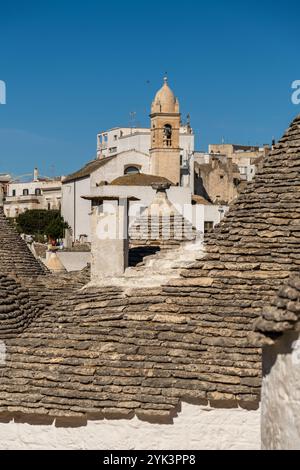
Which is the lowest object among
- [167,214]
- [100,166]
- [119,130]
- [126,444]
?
[126,444]

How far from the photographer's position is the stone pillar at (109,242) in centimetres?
1182

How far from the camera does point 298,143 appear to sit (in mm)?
10617

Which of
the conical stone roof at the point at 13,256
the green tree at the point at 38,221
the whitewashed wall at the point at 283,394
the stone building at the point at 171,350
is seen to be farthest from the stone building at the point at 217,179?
the whitewashed wall at the point at 283,394

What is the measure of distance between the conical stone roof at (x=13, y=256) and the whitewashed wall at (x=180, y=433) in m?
5.68

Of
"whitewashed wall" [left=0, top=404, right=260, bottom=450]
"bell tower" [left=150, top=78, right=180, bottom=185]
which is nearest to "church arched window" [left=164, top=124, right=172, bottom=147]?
"bell tower" [left=150, top=78, right=180, bottom=185]

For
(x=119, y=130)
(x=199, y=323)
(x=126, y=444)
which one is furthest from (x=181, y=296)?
(x=119, y=130)

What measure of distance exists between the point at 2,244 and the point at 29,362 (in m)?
5.64

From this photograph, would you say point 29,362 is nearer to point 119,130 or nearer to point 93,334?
point 93,334

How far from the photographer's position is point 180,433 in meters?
8.96

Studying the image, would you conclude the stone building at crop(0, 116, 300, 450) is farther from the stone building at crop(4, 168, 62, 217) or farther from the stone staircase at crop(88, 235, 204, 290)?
the stone building at crop(4, 168, 62, 217)

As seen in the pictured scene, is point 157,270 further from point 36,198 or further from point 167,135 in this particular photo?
point 36,198

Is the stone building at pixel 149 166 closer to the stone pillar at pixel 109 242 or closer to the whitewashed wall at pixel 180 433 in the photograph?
the stone pillar at pixel 109 242

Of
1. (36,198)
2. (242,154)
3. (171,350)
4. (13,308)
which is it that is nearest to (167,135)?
(36,198)

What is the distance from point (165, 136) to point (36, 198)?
20.3 meters
